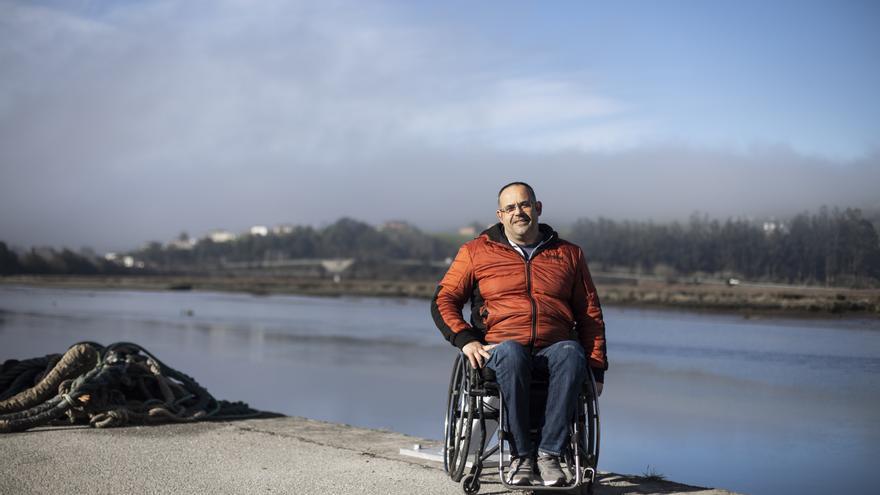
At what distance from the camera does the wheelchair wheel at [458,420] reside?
484 cm

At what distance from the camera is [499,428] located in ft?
15.5

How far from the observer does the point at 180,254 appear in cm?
9338

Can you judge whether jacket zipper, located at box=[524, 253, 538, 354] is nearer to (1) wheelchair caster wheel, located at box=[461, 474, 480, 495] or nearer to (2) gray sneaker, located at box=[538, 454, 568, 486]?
(2) gray sneaker, located at box=[538, 454, 568, 486]

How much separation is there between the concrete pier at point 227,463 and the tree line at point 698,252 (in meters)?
5.79

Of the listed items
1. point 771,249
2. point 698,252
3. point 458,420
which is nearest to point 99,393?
point 458,420

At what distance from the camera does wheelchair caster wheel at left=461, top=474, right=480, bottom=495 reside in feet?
15.6

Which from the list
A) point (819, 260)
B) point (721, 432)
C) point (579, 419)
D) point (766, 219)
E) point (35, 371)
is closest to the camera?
point (579, 419)

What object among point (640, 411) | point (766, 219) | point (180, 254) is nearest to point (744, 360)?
point (766, 219)

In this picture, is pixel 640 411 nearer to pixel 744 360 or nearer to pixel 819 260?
pixel 819 260

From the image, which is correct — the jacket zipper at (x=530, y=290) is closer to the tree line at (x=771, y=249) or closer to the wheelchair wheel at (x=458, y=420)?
the wheelchair wheel at (x=458, y=420)

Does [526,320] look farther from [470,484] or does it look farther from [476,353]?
[470,484]

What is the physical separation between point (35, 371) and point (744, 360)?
33.8 feet

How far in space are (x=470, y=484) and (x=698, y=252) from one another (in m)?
13.9

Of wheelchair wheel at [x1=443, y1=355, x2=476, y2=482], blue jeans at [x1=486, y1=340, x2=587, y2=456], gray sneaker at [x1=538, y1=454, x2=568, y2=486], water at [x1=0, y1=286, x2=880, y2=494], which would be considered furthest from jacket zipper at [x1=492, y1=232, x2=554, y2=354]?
water at [x1=0, y1=286, x2=880, y2=494]
